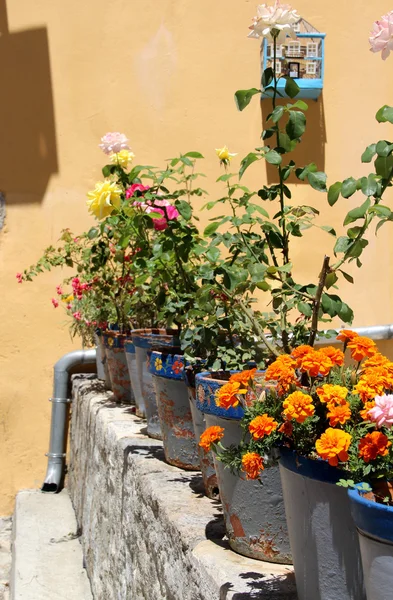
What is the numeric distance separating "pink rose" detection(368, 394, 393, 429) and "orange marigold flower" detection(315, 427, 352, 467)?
0.04 m

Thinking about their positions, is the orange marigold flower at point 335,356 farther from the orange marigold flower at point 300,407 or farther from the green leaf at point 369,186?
the green leaf at point 369,186

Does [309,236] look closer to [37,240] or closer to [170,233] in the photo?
[37,240]

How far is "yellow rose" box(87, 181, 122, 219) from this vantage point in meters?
2.02

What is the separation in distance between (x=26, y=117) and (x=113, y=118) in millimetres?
446

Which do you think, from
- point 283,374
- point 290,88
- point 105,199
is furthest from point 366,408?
point 105,199

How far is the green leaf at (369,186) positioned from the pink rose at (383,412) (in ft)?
1.47

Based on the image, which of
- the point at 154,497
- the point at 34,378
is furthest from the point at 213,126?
the point at 154,497

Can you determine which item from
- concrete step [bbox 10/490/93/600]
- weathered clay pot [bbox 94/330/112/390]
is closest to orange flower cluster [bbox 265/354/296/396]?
concrete step [bbox 10/490/93/600]

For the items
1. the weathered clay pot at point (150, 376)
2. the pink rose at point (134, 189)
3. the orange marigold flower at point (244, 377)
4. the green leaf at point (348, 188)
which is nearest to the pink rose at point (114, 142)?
the pink rose at point (134, 189)

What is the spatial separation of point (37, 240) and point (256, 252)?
2.50 meters

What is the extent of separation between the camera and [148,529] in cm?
169

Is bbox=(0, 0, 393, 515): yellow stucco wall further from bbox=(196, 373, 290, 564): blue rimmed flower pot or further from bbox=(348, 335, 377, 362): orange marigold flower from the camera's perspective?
bbox=(348, 335, 377, 362): orange marigold flower

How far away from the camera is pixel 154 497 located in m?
1.65

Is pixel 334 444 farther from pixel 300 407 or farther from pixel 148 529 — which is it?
pixel 148 529
